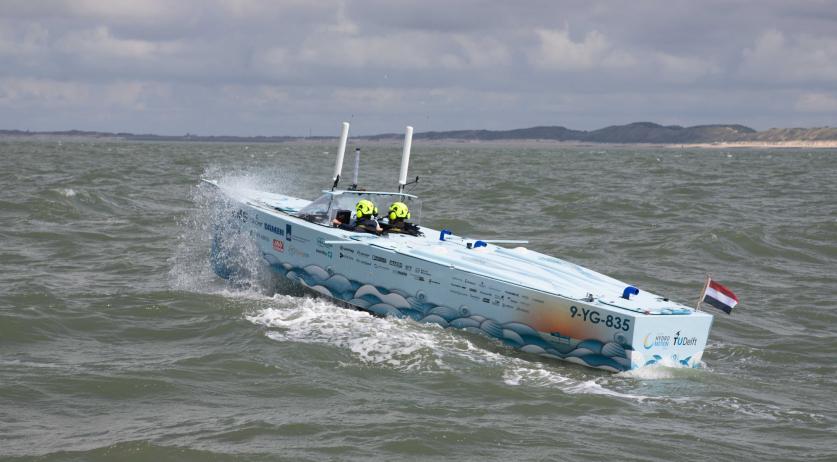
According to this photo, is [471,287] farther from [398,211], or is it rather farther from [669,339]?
[398,211]

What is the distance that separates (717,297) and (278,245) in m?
7.07

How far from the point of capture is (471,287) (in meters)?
12.6

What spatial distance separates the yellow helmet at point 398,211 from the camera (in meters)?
15.1

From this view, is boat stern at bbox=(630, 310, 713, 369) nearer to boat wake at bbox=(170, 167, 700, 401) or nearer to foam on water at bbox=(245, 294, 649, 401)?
boat wake at bbox=(170, 167, 700, 401)

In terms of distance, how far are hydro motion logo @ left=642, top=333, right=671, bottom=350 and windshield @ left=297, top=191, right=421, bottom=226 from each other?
5.36 m

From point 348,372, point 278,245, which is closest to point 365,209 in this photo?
point 278,245

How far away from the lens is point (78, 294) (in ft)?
50.5

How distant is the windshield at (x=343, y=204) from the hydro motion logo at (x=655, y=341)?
5360 mm

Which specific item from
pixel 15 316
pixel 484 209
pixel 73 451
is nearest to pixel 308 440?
pixel 73 451

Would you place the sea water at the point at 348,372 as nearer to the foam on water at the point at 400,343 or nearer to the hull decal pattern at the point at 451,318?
the foam on water at the point at 400,343

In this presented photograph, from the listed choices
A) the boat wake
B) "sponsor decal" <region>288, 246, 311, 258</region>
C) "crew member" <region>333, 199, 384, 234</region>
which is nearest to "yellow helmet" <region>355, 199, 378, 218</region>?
"crew member" <region>333, 199, 384, 234</region>

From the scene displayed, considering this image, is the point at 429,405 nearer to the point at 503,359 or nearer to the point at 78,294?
the point at 503,359

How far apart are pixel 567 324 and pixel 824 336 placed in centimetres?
481

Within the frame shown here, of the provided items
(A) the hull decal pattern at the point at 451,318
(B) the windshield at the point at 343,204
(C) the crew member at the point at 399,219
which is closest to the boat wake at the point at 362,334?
(A) the hull decal pattern at the point at 451,318
